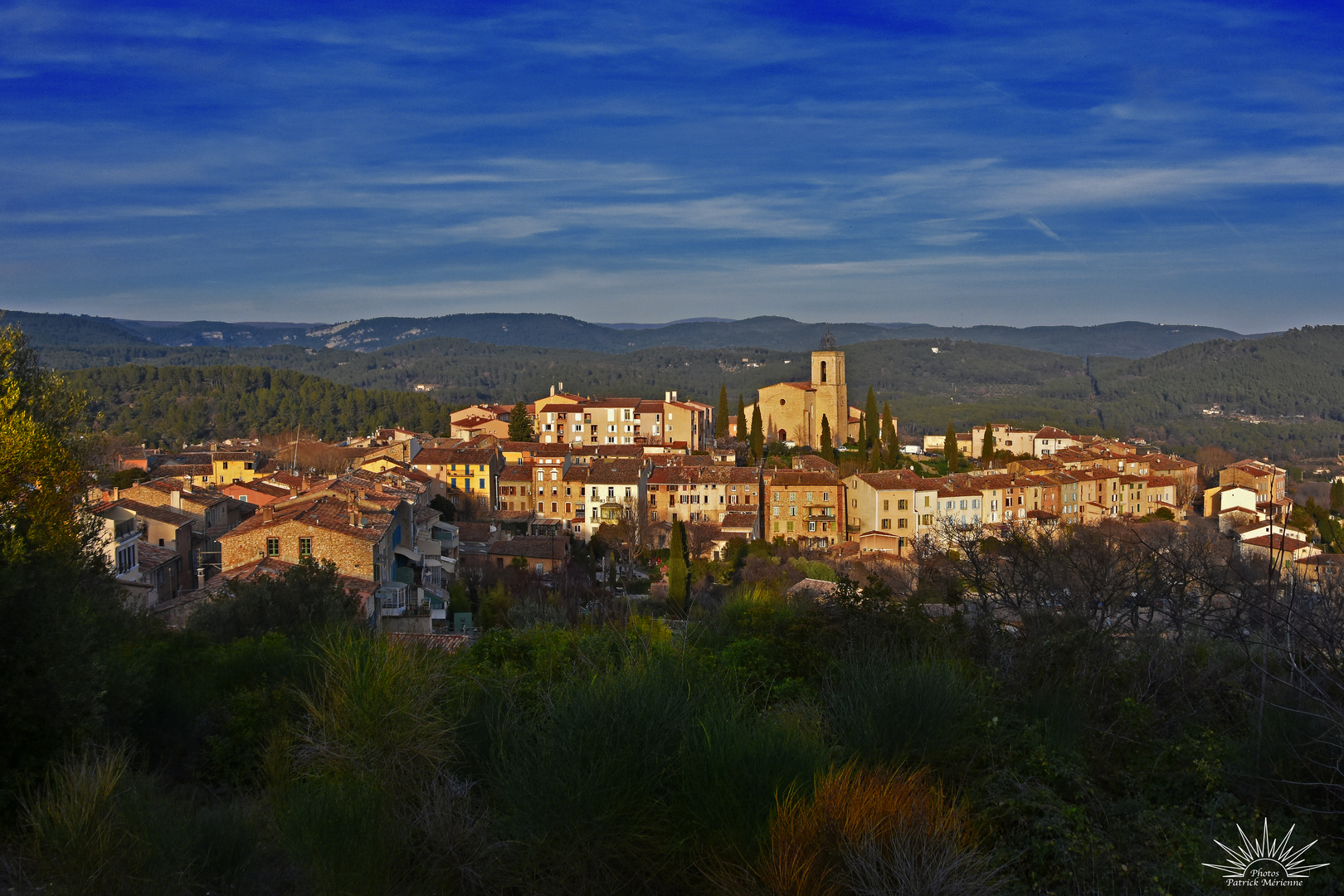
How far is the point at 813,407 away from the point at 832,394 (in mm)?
1576

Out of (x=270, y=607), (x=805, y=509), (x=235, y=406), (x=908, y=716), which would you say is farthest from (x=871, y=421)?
(x=235, y=406)

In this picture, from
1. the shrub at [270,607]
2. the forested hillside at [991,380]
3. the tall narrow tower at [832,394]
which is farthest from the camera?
the forested hillside at [991,380]

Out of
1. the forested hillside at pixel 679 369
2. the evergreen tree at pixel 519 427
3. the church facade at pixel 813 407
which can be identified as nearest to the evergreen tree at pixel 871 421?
the church facade at pixel 813 407

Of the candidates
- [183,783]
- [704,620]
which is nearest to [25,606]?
[183,783]

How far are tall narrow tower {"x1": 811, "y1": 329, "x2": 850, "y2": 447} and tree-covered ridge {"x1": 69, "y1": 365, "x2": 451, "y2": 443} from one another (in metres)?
30.5

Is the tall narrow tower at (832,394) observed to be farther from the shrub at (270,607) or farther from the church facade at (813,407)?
the shrub at (270,607)

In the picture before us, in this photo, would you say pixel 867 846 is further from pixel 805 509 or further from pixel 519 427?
pixel 519 427

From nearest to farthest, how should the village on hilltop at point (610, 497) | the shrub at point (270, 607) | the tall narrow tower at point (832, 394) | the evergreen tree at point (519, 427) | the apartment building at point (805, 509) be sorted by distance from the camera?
the shrub at point (270, 607) < the village on hilltop at point (610, 497) < the apartment building at point (805, 509) < the evergreen tree at point (519, 427) < the tall narrow tower at point (832, 394)

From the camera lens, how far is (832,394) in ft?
215

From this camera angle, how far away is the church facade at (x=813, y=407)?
65.6m

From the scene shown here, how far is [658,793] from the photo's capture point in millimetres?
3420

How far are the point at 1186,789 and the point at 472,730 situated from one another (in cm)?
304

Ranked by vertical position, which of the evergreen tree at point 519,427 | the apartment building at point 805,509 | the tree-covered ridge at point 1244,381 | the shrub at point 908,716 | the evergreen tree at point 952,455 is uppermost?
the tree-covered ridge at point 1244,381

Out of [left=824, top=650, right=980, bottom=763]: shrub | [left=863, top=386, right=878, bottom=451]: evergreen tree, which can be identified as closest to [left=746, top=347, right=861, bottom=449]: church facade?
[left=863, top=386, right=878, bottom=451]: evergreen tree
